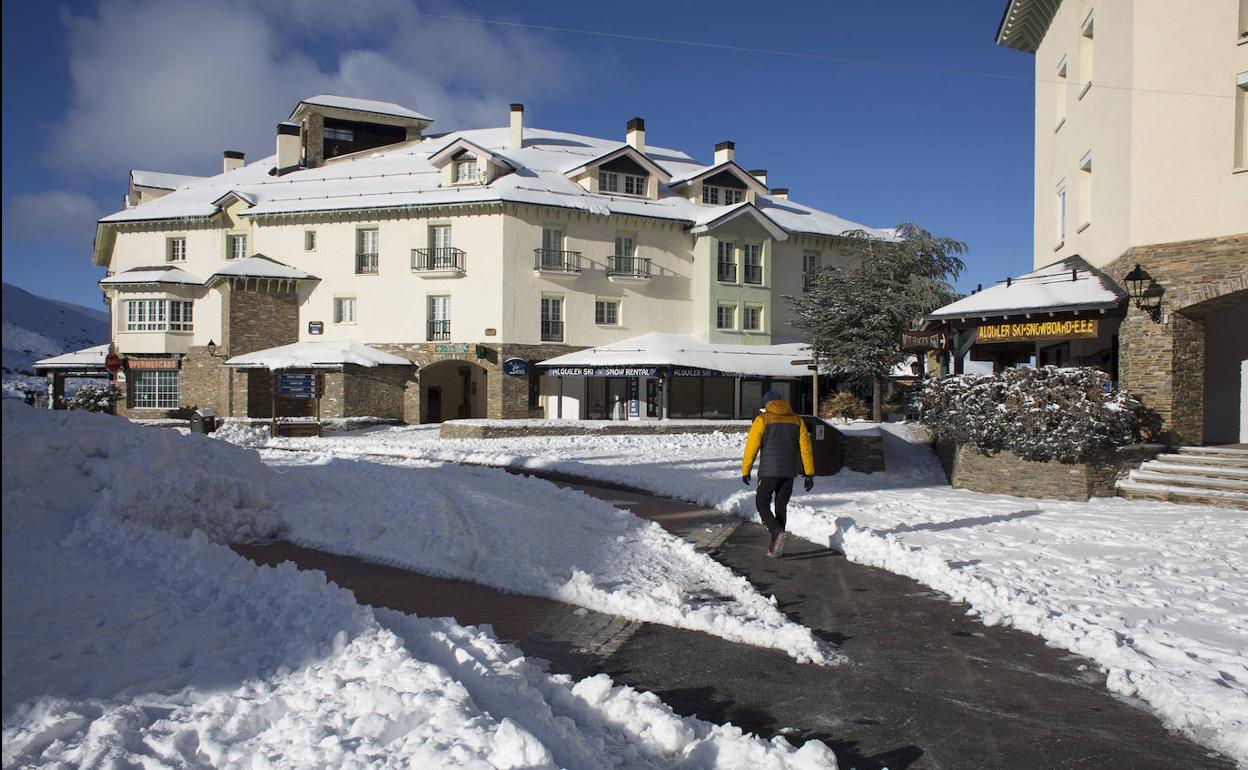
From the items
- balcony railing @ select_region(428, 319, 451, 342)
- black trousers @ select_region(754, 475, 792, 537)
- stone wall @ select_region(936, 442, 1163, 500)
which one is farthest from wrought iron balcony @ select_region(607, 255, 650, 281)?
black trousers @ select_region(754, 475, 792, 537)

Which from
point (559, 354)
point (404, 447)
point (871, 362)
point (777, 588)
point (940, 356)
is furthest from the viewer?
point (559, 354)

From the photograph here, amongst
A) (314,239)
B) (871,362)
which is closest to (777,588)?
(871,362)

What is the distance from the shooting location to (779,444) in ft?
30.6

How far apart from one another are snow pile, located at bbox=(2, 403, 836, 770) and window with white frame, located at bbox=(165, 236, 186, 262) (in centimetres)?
3708

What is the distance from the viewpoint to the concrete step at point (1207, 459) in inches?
544

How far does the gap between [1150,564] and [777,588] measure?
408 centimetres

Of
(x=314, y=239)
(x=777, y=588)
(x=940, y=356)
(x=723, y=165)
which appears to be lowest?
(x=777, y=588)

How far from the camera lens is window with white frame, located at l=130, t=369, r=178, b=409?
124ft

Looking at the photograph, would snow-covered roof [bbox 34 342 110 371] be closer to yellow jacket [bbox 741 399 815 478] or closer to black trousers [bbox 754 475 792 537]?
yellow jacket [bbox 741 399 815 478]

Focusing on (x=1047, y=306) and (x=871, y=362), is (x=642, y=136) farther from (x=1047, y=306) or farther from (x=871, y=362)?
(x=1047, y=306)

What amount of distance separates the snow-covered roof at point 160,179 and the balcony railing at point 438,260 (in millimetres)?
19541

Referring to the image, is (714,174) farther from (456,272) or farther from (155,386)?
(155,386)

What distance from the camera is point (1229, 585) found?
25.9 ft

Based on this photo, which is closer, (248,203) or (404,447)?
(404,447)
